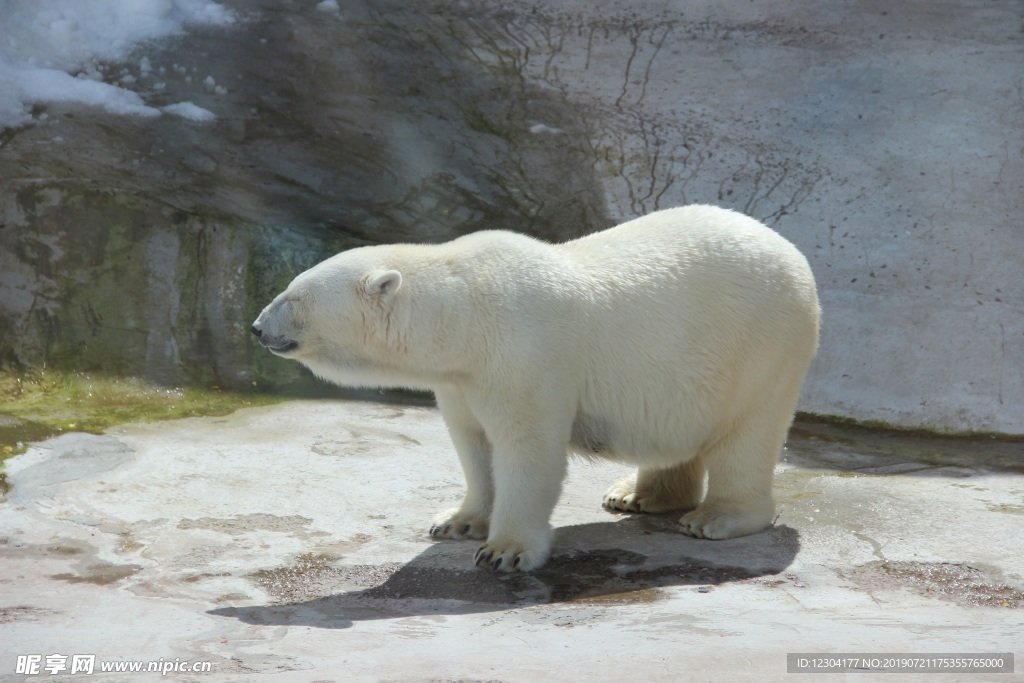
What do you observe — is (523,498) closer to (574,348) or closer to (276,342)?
(574,348)

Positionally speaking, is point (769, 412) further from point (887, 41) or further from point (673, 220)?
point (887, 41)

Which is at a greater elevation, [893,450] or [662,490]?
[893,450]

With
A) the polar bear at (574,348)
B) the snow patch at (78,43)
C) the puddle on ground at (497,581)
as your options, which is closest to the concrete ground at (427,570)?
the puddle on ground at (497,581)

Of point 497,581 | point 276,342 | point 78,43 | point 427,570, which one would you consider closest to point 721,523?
point 497,581

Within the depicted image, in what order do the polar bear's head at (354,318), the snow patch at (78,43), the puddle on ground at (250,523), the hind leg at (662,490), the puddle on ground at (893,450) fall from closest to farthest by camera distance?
the polar bear's head at (354,318) < the puddle on ground at (250,523) < the hind leg at (662,490) < the puddle on ground at (893,450) < the snow patch at (78,43)

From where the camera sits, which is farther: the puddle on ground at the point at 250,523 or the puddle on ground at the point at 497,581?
the puddle on ground at the point at 250,523

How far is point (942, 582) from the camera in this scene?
430 cm

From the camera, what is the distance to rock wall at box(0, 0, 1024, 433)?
7699mm

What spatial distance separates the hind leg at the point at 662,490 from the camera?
5.41 meters

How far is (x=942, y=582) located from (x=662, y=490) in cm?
146

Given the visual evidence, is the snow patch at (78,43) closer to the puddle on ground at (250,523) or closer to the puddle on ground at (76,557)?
the puddle on ground at (250,523)

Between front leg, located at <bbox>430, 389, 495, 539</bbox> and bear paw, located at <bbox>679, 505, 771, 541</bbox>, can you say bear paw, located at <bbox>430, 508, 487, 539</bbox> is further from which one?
bear paw, located at <bbox>679, 505, 771, 541</bbox>

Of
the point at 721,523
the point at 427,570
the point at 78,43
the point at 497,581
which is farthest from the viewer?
the point at 78,43

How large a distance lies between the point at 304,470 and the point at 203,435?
857 mm
